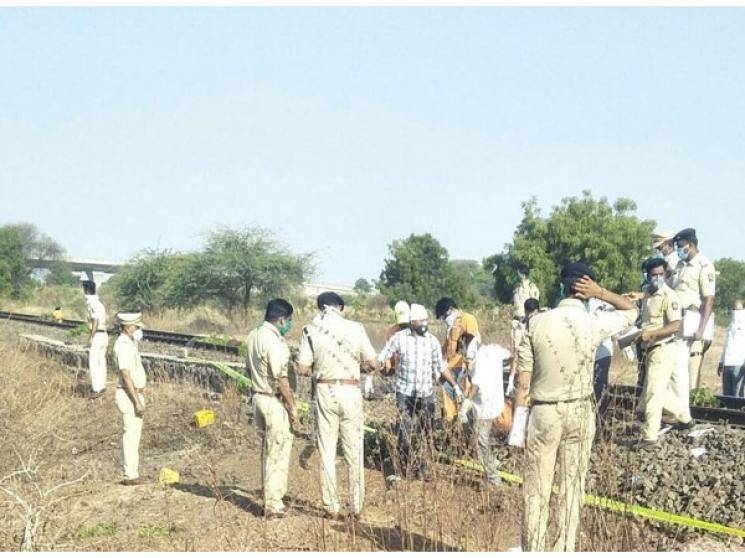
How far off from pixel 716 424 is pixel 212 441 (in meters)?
6.15

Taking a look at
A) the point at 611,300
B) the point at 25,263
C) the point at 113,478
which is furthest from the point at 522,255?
the point at 25,263

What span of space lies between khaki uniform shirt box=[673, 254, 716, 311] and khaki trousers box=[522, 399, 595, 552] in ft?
14.9

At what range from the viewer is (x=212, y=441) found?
1218 cm

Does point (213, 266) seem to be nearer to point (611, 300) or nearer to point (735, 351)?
point (735, 351)

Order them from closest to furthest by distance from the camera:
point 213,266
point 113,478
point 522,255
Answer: point 113,478, point 213,266, point 522,255

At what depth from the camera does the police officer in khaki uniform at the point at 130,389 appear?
9.98 metres

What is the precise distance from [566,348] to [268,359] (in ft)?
10.4

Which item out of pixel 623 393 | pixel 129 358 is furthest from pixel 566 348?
pixel 129 358

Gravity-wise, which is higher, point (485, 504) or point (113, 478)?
point (485, 504)

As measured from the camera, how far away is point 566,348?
19.4 feet

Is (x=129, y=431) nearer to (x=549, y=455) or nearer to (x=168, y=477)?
(x=168, y=477)

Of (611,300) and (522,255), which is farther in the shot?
(522,255)

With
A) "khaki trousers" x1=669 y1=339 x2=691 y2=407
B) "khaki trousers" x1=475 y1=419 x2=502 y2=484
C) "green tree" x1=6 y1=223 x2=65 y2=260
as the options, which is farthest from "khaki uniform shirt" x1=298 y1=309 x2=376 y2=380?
"green tree" x1=6 y1=223 x2=65 y2=260

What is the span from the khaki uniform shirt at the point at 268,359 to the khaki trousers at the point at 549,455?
2918mm
